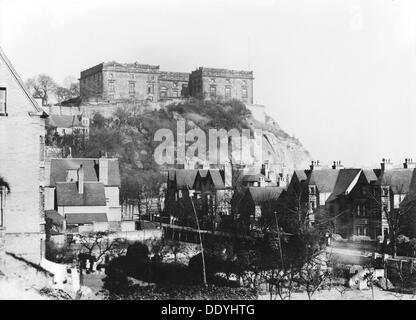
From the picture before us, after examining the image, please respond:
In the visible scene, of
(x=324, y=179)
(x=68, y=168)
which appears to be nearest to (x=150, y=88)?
(x=324, y=179)

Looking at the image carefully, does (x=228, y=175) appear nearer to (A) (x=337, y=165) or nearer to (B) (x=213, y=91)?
(A) (x=337, y=165)

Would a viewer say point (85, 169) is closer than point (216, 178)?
Yes

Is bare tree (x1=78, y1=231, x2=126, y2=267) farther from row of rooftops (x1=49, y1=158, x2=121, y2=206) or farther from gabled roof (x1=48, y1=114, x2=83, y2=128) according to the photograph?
gabled roof (x1=48, y1=114, x2=83, y2=128)

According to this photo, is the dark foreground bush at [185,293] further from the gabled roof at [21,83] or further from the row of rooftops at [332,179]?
the row of rooftops at [332,179]

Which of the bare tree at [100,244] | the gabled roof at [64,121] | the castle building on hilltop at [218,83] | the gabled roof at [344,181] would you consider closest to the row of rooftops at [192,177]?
the gabled roof at [344,181]

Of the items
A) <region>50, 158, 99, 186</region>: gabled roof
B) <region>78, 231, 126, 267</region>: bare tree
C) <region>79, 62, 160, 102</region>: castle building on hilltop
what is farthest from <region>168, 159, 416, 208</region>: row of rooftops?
<region>79, 62, 160, 102</region>: castle building on hilltop
